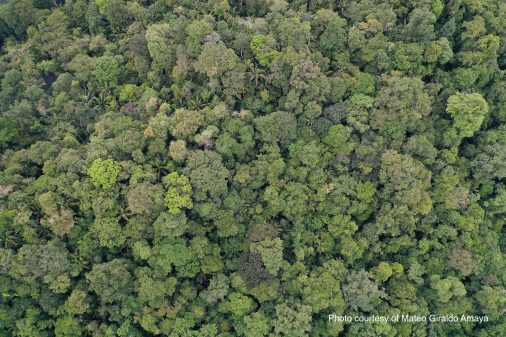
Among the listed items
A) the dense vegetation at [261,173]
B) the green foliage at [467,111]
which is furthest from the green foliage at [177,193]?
the green foliage at [467,111]

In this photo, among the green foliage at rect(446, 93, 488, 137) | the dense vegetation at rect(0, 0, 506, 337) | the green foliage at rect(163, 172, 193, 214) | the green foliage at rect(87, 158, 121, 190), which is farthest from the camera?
the green foliage at rect(446, 93, 488, 137)

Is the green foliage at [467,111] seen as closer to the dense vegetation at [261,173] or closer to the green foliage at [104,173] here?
the dense vegetation at [261,173]

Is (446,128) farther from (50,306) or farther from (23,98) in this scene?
(23,98)

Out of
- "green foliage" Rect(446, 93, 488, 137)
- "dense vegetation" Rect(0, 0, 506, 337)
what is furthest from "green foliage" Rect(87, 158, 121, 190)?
"green foliage" Rect(446, 93, 488, 137)

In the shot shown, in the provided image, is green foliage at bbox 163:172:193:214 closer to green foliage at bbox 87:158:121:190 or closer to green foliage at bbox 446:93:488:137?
green foliage at bbox 87:158:121:190

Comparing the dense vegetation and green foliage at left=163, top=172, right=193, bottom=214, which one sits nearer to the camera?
green foliage at left=163, top=172, right=193, bottom=214

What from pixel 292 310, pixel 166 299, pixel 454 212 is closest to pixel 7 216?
pixel 166 299

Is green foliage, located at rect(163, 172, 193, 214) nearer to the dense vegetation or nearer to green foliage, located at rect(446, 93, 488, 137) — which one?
the dense vegetation

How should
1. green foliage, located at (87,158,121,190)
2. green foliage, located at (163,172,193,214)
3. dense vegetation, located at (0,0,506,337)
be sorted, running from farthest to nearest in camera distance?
1. green foliage, located at (87,158,121,190)
2. dense vegetation, located at (0,0,506,337)
3. green foliage, located at (163,172,193,214)

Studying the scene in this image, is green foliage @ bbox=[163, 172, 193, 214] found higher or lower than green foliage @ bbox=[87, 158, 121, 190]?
lower

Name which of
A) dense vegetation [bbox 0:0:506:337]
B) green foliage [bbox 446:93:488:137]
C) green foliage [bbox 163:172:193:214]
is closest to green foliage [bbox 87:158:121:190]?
dense vegetation [bbox 0:0:506:337]
